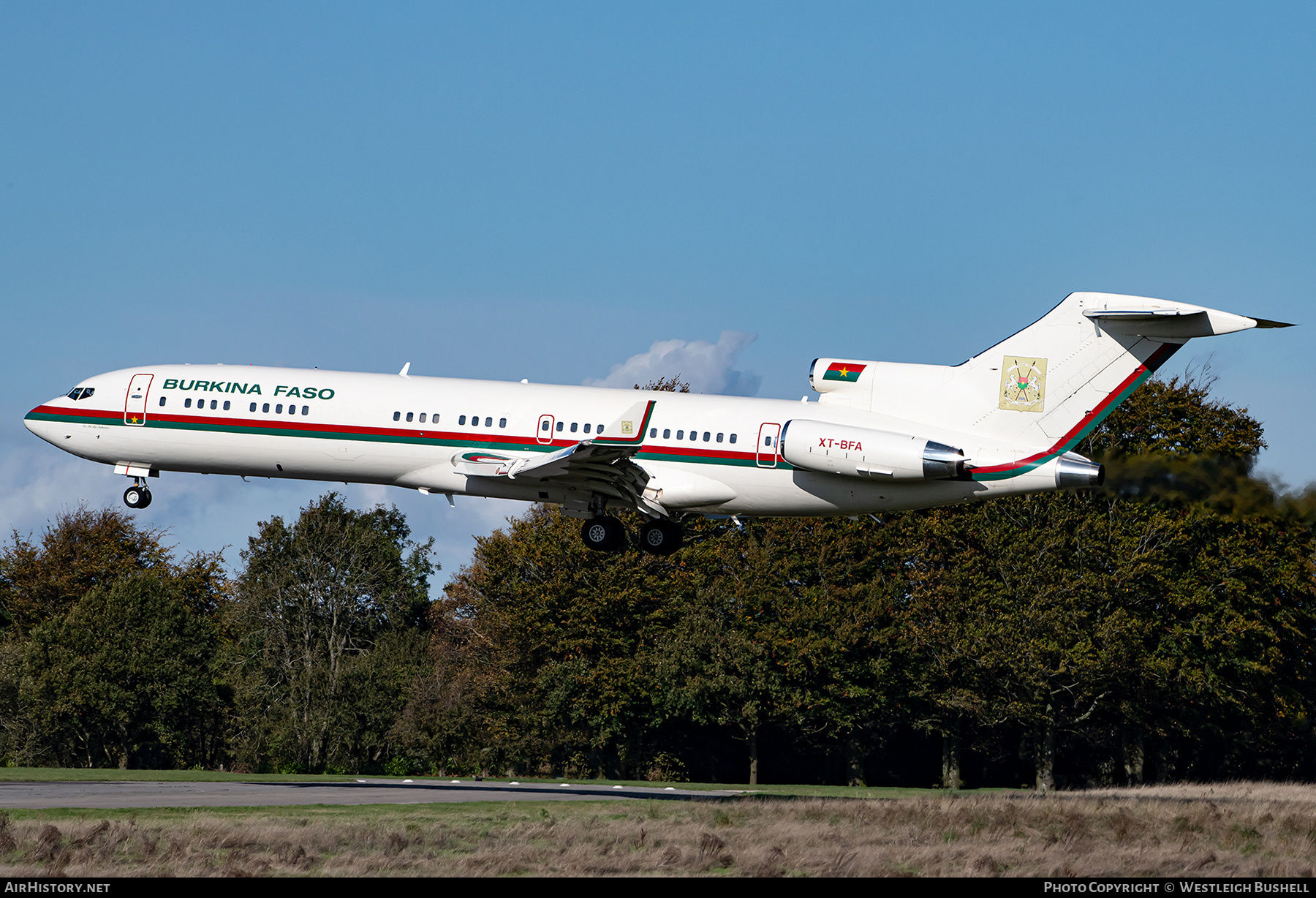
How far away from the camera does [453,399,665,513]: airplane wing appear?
27.9 m

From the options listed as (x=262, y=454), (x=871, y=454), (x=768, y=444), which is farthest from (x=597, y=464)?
(x=262, y=454)

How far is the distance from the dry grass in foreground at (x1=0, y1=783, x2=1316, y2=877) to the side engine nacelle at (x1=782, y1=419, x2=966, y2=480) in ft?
21.7

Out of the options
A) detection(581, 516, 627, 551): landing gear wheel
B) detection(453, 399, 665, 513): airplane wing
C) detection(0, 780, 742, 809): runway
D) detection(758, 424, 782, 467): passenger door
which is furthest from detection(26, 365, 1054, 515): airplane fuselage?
detection(0, 780, 742, 809): runway

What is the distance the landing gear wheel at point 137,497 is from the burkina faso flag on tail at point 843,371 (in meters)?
16.2

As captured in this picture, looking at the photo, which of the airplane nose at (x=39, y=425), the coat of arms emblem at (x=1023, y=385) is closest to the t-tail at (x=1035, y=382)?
the coat of arms emblem at (x=1023, y=385)

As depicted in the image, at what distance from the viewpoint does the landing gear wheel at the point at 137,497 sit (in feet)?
108

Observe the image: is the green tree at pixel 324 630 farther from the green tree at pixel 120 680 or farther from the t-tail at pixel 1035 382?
the t-tail at pixel 1035 382

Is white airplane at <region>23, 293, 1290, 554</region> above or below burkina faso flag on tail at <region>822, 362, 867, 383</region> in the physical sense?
below

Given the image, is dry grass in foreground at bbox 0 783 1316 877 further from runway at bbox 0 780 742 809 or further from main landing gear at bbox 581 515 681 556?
main landing gear at bbox 581 515 681 556

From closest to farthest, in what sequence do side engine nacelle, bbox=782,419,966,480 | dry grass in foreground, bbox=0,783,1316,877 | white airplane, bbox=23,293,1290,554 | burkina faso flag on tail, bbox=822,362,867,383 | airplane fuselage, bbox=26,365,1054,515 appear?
dry grass in foreground, bbox=0,783,1316,877
side engine nacelle, bbox=782,419,966,480
white airplane, bbox=23,293,1290,554
airplane fuselage, bbox=26,365,1054,515
burkina faso flag on tail, bbox=822,362,867,383

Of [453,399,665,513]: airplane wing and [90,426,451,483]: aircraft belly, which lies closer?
[453,399,665,513]: airplane wing
